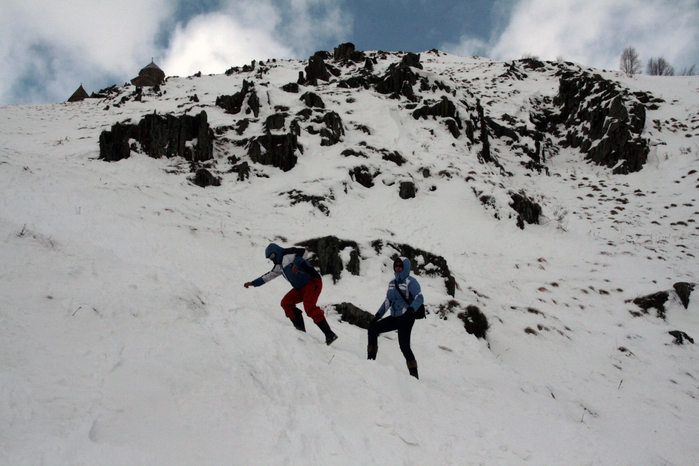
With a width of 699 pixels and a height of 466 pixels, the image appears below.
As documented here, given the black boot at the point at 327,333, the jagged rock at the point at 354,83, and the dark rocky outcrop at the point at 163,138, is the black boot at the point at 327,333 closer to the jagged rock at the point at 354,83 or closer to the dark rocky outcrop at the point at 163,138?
the dark rocky outcrop at the point at 163,138

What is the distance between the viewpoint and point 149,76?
49969mm

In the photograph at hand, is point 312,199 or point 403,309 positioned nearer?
point 403,309

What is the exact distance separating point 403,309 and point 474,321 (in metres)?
3.82

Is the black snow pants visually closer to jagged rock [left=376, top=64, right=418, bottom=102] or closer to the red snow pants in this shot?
the red snow pants

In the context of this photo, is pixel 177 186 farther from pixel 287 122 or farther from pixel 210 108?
pixel 210 108

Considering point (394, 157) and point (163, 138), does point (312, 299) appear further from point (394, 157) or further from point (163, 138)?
point (163, 138)

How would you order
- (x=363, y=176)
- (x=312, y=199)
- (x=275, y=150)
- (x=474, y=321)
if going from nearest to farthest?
1. (x=474, y=321)
2. (x=312, y=199)
3. (x=363, y=176)
4. (x=275, y=150)

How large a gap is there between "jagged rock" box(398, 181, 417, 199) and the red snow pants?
11299 millimetres

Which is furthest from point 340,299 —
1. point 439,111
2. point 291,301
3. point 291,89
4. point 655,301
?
point 291,89

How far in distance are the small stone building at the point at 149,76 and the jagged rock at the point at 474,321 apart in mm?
56831

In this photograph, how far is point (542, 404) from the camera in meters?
5.68

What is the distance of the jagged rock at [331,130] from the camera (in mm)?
19906

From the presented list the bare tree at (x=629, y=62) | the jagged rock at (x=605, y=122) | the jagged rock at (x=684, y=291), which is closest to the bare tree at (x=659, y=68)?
the bare tree at (x=629, y=62)

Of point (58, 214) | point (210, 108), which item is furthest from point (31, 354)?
point (210, 108)
